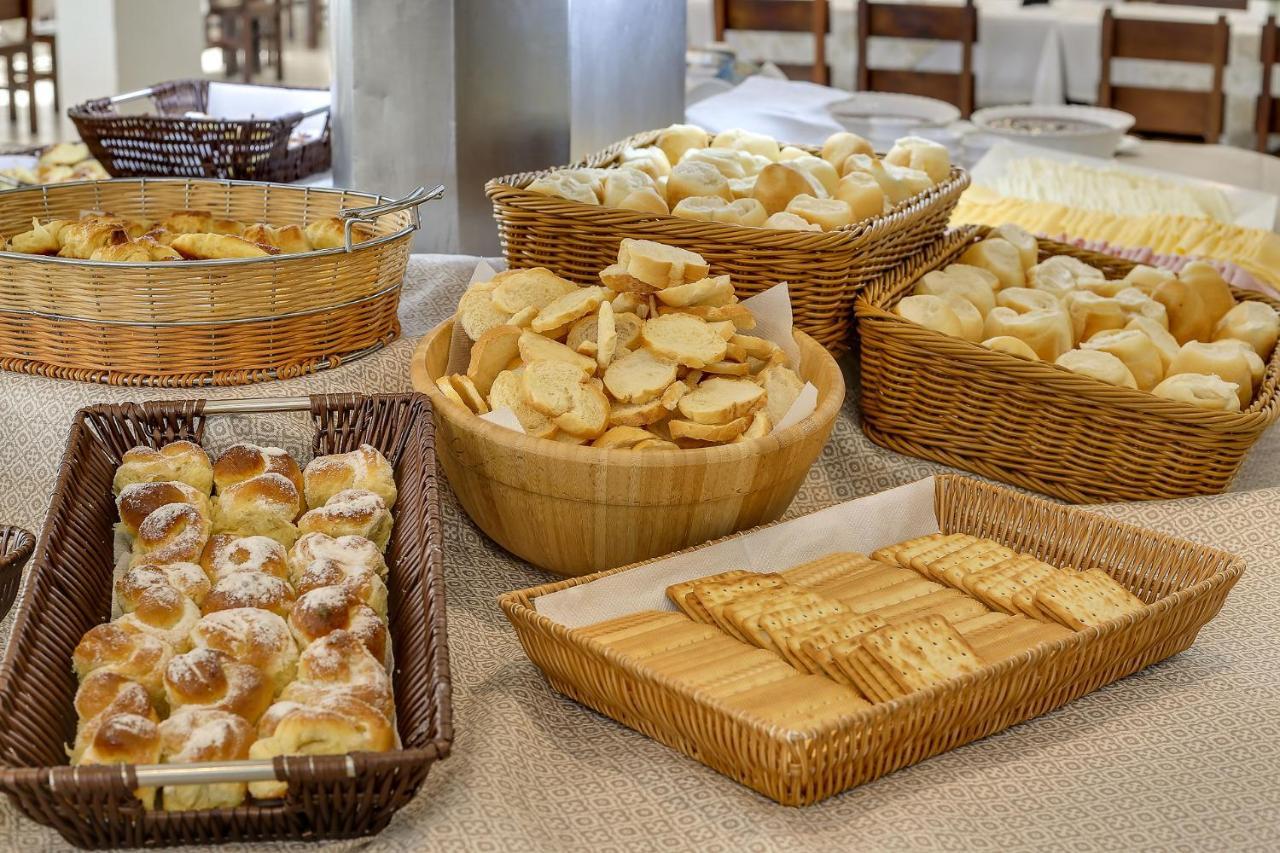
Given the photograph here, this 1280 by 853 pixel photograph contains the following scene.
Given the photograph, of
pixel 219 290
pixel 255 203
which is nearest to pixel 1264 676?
pixel 219 290

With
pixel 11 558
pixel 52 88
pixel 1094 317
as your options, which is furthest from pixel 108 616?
pixel 52 88

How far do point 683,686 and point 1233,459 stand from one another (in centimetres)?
85

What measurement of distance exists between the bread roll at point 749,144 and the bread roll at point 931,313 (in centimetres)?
43

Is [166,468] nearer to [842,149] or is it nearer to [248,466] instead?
[248,466]

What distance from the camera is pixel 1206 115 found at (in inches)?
172

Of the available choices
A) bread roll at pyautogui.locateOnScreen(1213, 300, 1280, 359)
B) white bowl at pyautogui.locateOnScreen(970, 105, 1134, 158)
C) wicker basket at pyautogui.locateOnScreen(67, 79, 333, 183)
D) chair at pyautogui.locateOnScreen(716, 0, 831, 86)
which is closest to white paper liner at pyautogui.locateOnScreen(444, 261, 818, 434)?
bread roll at pyautogui.locateOnScreen(1213, 300, 1280, 359)

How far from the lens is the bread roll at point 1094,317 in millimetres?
1724

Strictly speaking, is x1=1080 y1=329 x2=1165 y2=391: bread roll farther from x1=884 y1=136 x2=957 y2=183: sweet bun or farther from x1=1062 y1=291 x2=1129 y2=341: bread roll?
x1=884 y1=136 x2=957 y2=183: sweet bun

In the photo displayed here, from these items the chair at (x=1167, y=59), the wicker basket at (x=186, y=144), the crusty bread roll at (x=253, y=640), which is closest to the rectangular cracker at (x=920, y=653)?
A: the crusty bread roll at (x=253, y=640)

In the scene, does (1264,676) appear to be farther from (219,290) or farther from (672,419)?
(219,290)

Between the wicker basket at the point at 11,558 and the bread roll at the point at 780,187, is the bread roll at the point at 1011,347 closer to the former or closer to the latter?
the bread roll at the point at 780,187

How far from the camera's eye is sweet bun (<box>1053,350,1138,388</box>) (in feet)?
5.00

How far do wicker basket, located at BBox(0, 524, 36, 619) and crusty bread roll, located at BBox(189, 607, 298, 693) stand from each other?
230mm

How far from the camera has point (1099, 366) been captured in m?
1.53
